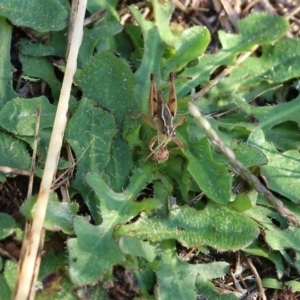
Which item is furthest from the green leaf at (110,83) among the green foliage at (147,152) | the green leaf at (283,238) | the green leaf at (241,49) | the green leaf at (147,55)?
the green leaf at (283,238)

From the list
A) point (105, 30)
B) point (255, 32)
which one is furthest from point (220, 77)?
point (105, 30)

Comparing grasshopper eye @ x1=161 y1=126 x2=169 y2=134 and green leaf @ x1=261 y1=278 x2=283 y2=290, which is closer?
grasshopper eye @ x1=161 y1=126 x2=169 y2=134

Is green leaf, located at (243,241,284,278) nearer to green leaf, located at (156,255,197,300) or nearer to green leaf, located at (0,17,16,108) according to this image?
green leaf, located at (156,255,197,300)

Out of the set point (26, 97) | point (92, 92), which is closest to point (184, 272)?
point (92, 92)

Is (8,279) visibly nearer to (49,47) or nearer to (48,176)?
(48,176)

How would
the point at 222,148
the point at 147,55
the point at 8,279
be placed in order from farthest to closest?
the point at 147,55, the point at 8,279, the point at 222,148

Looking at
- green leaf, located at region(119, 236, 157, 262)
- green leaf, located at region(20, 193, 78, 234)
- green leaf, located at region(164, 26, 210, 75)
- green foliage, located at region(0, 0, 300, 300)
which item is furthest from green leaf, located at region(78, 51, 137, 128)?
green leaf, located at region(119, 236, 157, 262)

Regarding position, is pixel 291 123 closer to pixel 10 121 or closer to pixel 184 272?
pixel 184 272
